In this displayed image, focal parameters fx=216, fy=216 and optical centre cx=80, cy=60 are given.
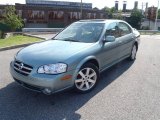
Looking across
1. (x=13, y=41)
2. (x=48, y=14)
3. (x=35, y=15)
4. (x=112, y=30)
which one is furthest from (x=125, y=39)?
(x=48, y=14)

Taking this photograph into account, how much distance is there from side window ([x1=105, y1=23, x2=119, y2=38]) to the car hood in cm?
88

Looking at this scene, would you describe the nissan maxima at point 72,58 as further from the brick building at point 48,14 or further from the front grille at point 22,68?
the brick building at point 48,14

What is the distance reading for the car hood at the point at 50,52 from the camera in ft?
13.4

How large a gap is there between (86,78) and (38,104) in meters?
1.16

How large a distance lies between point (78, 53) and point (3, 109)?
1.76m

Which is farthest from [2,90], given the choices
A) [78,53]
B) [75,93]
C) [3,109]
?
[78,53]

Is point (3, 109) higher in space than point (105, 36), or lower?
lower

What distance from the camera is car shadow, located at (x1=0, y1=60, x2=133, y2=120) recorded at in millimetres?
3711

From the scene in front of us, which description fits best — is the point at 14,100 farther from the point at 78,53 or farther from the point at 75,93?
the point at 78,53

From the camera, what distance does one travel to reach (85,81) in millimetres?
4637

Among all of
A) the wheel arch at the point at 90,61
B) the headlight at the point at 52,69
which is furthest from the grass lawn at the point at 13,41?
the headlight at the point at 52,69

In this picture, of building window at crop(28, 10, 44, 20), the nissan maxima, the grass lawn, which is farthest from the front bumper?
building window at crop(28, 10, 44, 20)

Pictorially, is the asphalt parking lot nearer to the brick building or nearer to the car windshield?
the car windshield

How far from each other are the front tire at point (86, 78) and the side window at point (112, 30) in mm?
1101
